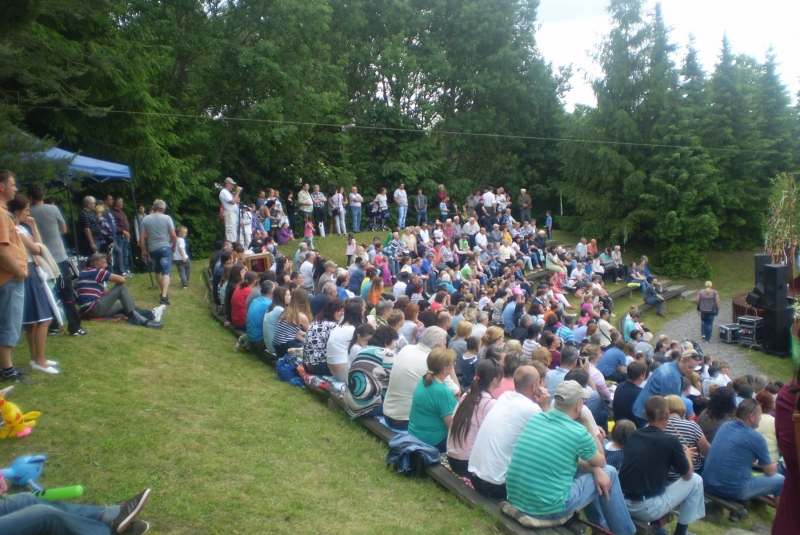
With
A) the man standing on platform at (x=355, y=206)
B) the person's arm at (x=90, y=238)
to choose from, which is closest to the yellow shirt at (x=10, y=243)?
the person's arm at (x=90, y=238)

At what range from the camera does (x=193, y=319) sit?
9.95 metres

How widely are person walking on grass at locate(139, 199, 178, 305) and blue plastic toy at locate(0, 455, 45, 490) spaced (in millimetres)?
6192

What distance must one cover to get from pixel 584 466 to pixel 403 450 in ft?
4.77

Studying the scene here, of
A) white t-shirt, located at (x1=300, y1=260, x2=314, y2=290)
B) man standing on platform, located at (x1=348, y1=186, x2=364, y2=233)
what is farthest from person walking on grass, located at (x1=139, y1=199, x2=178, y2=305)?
man standing on platform, located at (x1=348, y1=186, x2=364, y2=233)

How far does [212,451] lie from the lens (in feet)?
16.5

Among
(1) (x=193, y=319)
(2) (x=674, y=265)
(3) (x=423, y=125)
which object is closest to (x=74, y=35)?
(1) (x=193, y=319)

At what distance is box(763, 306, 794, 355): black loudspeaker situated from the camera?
51.1ft

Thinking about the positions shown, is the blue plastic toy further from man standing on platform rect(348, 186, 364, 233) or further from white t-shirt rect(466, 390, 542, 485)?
man standing on platform rect(348, 186, 364, 233)

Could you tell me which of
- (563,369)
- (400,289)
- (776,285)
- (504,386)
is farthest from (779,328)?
(504,386)

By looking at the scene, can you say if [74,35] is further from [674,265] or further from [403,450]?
[674,265]

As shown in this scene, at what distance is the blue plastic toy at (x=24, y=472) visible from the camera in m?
4.09

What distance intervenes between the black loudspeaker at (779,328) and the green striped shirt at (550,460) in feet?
45.0

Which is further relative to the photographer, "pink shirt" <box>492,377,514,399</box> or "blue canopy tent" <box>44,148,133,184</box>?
"blue canopy tent" <box>44,148,133,184</box>

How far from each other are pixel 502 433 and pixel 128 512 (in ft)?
8.22
